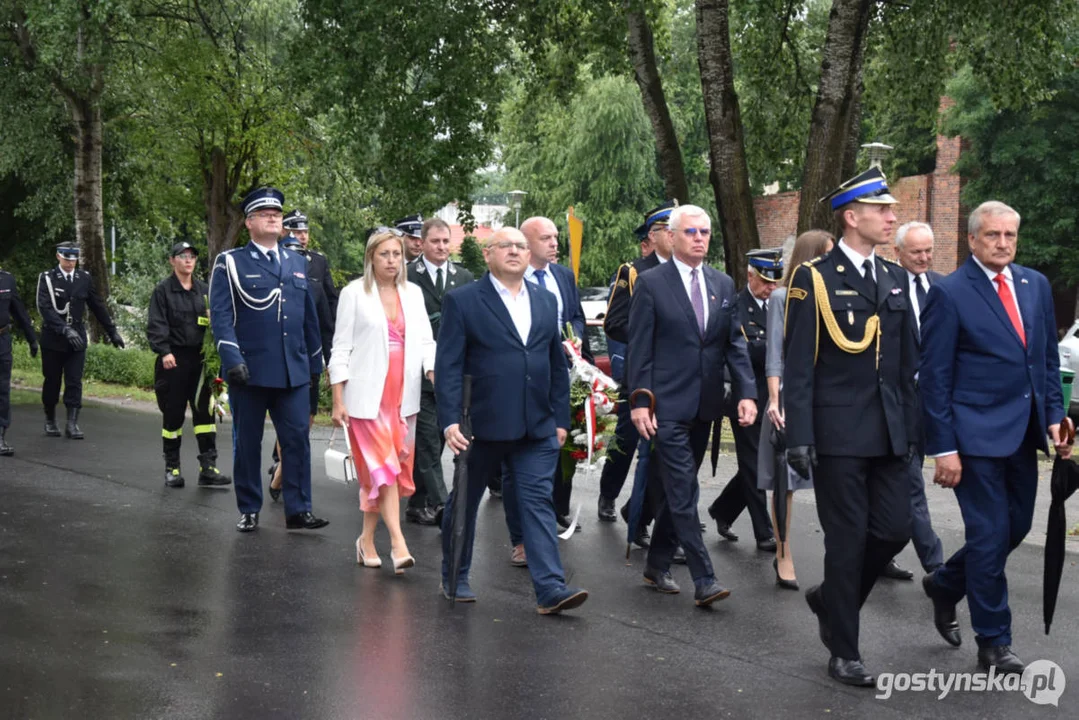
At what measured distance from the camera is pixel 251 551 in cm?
942

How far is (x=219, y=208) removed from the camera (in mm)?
26500

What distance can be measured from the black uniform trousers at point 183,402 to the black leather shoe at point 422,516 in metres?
2.41

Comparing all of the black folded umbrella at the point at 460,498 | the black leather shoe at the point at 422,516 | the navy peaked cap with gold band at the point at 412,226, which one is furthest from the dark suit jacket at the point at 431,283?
the black folded umbrella at the point at 460,498

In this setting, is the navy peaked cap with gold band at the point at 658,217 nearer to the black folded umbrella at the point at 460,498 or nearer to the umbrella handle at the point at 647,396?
the umbrella handle at the point at 647,396

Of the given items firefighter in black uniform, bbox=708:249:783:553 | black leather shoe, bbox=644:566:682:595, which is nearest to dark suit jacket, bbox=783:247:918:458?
black leather shoe, bbox=644:566:682:595

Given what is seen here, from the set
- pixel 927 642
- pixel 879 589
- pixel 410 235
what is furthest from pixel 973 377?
pixel 410 235

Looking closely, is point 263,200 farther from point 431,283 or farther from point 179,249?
point 179,249

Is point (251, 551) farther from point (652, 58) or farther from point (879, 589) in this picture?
point (652, 58)

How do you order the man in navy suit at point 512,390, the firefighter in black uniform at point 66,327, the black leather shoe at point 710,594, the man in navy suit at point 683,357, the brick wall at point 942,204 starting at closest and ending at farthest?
the man in navy suit at point 512,390, the black leather shoe at point 710,594, the man in navy suit at point 683,357, the firefighter in black uniform at point 66,327, the brick wall at point 942,204

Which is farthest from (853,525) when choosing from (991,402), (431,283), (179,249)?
(179,249)

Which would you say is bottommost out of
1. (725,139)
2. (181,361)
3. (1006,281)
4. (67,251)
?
(181,361)

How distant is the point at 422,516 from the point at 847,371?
476cm

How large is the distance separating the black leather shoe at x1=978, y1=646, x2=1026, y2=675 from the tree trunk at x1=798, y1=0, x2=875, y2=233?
34.1ft

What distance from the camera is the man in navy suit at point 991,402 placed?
6570 millimetres
